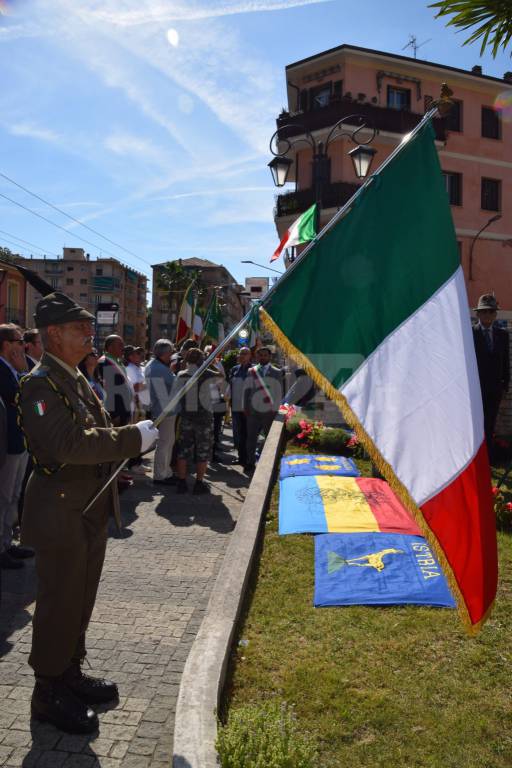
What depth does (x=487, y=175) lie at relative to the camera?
106 ft

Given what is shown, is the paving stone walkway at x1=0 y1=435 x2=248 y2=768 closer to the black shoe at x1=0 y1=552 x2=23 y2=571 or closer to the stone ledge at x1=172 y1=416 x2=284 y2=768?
the black shoe at x1=0 y1=552 x2=23 y2=571

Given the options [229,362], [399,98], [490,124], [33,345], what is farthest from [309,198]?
[33,345]

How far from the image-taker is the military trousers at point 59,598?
3.14 metres

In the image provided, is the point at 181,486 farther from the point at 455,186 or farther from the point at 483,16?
the point at 455,186

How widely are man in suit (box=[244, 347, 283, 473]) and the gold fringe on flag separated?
21.8 ft

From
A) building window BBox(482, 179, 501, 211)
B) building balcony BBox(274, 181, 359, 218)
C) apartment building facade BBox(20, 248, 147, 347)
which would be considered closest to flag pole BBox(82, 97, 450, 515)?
building balcony BBox(274, 181, 359, 218)

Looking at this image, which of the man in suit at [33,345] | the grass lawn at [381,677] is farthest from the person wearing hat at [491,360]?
the man in suit at [33,345]

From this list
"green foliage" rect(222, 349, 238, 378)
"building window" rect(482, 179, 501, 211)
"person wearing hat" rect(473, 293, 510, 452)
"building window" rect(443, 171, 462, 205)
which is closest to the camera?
"person wearing hat" rect(473, 293, 510, 452)

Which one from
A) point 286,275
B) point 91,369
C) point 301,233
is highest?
point 301,233

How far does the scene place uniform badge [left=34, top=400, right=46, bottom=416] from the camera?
303cm

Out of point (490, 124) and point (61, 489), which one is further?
point (490, 124)

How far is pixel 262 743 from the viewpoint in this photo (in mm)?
2645

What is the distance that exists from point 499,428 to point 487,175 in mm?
25520

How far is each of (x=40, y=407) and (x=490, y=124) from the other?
3599 centimetres
